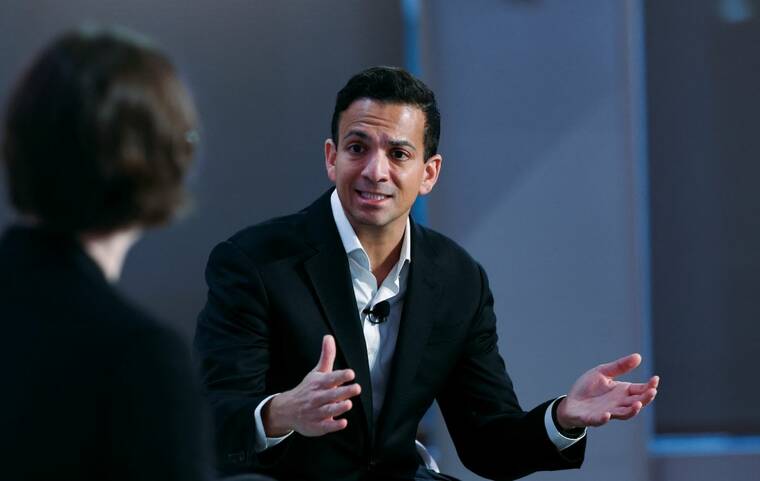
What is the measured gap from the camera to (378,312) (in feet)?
8.43

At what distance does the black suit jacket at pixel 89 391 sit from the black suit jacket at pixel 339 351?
117cm

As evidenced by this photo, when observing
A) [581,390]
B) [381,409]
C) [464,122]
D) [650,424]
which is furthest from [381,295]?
[650,424]

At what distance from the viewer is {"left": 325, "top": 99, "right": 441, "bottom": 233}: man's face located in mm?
2572

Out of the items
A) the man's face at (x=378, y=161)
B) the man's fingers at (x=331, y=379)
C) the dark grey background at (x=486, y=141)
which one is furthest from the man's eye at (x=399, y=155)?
the dark grey background at (x=486, y=141)

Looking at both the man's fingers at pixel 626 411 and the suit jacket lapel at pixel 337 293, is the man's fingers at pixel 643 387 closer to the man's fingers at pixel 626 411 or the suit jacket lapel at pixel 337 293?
the man's fingers at pixel 626 411

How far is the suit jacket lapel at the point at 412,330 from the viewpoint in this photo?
2.53 m

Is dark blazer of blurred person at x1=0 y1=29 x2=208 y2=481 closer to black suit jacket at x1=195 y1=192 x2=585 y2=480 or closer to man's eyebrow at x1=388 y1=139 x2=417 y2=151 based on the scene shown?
black suit jacket at x1=195 y1=192 x2=585 y2=480

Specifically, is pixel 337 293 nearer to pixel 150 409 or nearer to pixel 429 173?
pixel 429 173

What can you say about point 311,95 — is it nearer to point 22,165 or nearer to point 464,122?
point 464,122

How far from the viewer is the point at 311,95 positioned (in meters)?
4.05

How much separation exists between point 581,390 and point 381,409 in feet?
1.44

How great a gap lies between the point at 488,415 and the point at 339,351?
0.42 meters

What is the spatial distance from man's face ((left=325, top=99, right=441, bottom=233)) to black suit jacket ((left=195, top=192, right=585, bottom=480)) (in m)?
0.08

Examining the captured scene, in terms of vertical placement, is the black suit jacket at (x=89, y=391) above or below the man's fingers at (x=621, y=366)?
above
